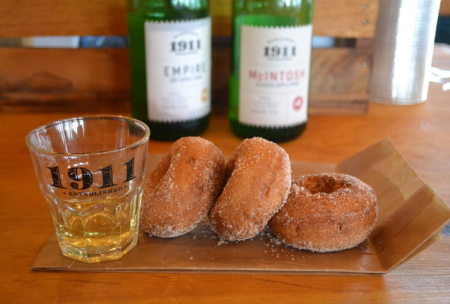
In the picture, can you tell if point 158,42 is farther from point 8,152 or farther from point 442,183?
point 442,183

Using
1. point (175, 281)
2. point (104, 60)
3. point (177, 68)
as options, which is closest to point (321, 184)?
point (175, 281)

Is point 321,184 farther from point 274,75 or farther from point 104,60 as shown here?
point 104,60

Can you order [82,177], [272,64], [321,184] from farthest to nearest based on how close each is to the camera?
[272,64] < [321,184] < [82,177]

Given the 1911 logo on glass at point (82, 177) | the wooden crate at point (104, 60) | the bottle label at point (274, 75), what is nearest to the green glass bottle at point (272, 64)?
the bottle label at point (274, 75)

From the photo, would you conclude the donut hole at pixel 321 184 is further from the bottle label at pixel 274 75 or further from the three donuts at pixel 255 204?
the bottle label at pixel 274 75

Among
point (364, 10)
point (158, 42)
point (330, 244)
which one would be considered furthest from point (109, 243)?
point (364, 10)

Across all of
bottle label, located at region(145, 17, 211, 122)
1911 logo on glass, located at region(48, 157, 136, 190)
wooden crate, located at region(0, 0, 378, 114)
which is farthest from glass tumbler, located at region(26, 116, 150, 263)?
wooden crate, located at region(0, 0, 378, 114)
